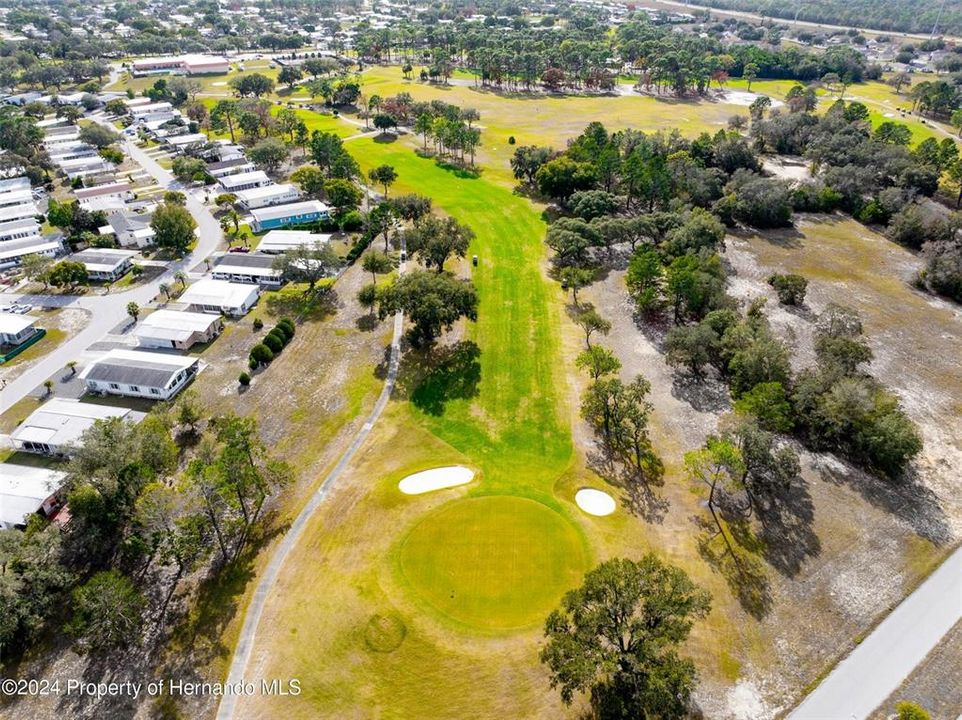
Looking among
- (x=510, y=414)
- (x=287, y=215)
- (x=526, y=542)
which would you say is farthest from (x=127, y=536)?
(x=287, y=215)

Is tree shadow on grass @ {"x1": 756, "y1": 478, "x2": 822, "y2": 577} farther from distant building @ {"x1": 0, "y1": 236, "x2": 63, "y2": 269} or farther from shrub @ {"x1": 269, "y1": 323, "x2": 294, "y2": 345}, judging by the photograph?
distant building @ {"x1": 0, "y1": 236, "x2": 63, "y2": 269}

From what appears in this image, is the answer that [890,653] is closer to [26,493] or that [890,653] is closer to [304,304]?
[26,493]

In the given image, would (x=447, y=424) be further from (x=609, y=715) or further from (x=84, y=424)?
(x=84, y=424)

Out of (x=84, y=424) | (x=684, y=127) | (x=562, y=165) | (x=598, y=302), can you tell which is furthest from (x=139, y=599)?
(x=684, y=127)

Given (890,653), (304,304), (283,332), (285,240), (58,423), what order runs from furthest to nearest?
1. (285,240)
2. (304,304)
3. (283,332)
4. (58,423)
5. (890,653)

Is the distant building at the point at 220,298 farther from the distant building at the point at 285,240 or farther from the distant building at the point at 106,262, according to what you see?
the distant building at the point at 106,262

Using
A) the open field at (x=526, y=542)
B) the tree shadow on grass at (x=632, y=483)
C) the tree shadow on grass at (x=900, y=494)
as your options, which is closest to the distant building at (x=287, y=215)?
the open field at (x=526, y=542)
